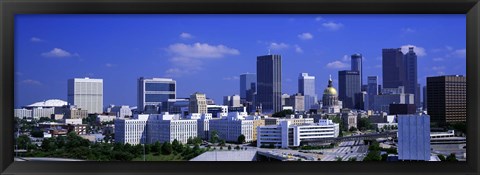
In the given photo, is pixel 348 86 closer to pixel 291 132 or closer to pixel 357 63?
pixel 357 63

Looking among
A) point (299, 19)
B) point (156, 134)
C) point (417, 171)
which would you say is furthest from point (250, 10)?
point (417, 171)

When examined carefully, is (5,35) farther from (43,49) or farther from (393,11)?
(393,11)

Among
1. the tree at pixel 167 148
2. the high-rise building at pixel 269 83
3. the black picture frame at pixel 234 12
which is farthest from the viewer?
the high-rise building at pixel 269 83

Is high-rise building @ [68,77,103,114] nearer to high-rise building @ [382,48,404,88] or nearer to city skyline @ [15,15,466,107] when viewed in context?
city skyline @ [15,15,466,107]

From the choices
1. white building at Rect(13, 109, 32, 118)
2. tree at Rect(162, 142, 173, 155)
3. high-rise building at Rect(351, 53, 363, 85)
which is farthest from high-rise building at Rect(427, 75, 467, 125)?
white building at Rect(13, 109, 32, 118)

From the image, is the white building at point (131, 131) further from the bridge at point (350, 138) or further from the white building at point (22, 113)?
the bridge at point (350, 138)

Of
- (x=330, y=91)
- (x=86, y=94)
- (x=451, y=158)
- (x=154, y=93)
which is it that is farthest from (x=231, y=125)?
(x=451, y=158)

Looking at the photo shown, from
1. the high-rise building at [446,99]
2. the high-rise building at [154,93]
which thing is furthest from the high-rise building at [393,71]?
the high-rise building at [154,93]
